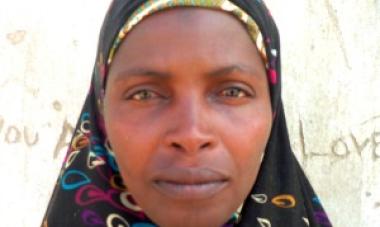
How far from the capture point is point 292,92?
1960 millimetres

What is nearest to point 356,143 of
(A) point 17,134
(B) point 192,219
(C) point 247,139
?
(C) point 247,139

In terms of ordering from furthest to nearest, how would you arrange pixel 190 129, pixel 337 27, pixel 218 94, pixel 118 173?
pixel 337 27 → pixel 118 173 → pixel 218 94 → pixel 190 129

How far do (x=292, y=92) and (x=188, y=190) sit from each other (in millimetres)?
946

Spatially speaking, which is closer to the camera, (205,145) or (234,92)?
(205,145)

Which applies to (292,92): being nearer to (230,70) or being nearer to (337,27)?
(337,27)

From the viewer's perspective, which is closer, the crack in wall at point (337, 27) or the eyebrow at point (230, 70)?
the eyebrow at point (230, 70)

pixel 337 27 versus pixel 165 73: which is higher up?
pixel 337 27

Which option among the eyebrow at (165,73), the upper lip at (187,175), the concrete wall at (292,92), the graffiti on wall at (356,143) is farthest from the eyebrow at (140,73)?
the graffiti on wall at (356,143)

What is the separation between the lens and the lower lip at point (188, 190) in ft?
3.71

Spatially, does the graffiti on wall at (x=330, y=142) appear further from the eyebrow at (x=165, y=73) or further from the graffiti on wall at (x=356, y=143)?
the eyebrow at (x=165, y=73)

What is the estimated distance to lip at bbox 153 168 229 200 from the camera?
1.12 metres

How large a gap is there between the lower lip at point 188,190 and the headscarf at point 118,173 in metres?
0.30

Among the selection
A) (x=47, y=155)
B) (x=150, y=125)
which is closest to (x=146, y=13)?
(x=150, y=125)

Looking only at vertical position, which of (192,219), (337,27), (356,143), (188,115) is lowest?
(192,219)
